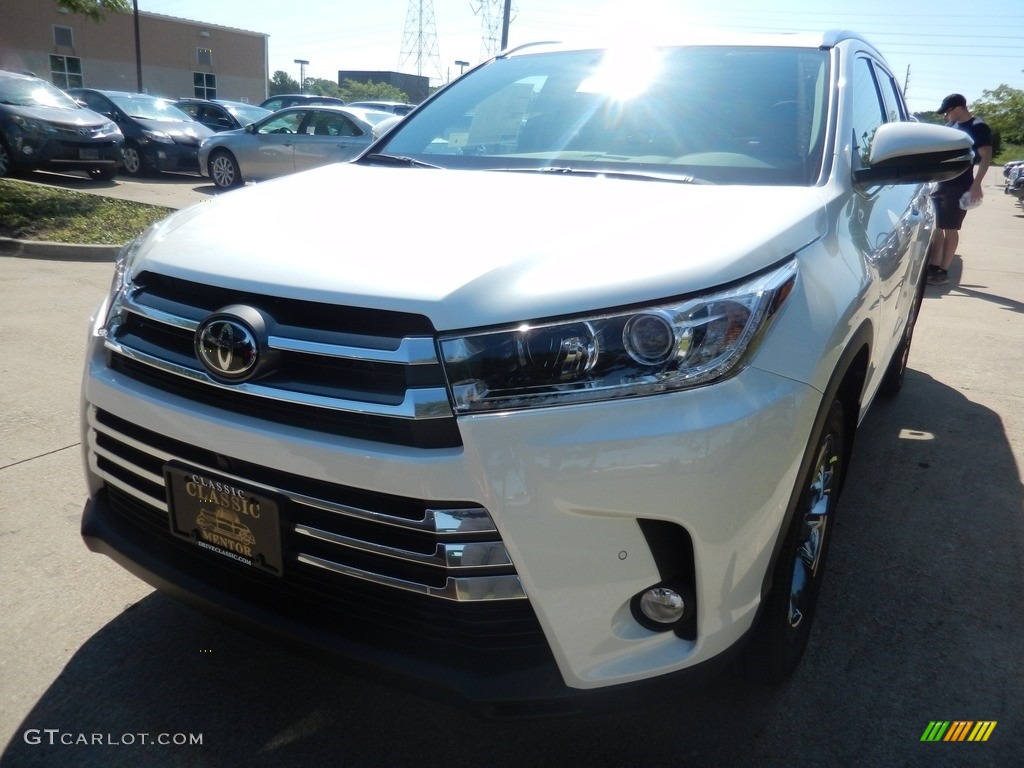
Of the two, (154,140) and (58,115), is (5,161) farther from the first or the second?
(154,140)

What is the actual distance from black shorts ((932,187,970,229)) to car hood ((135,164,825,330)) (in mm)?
6927

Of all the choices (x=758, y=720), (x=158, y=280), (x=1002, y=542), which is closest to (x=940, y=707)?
(x=758, y=720)

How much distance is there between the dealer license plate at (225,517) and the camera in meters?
1.92

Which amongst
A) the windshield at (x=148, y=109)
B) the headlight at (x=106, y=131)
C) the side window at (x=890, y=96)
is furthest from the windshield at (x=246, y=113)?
the side window at (x=890, y=96)

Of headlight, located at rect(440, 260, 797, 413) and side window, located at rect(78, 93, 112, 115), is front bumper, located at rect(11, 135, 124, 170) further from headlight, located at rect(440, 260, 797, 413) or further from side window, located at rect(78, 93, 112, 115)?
headlight, located at rect(440, 260, 797, 413)

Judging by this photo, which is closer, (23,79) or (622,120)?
(622,120)

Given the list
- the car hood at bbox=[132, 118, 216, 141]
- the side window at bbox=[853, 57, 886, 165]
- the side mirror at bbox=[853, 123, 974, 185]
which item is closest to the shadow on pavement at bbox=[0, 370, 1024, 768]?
the side mirror at bbox=[853, 123, 974, 185]

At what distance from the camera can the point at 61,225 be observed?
28.1 ft

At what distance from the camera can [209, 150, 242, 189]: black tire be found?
13.8 m

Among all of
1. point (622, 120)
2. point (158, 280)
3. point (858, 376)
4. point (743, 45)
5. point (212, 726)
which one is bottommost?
point (212, 726)

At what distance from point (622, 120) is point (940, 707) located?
206cm

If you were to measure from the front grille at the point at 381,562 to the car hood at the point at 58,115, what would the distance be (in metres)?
12.6

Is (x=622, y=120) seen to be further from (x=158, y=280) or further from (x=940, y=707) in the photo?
(x=940, y=707)

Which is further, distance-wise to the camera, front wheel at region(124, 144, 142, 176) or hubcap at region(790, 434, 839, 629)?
front wheel at region(124, 144, 142, 176)
